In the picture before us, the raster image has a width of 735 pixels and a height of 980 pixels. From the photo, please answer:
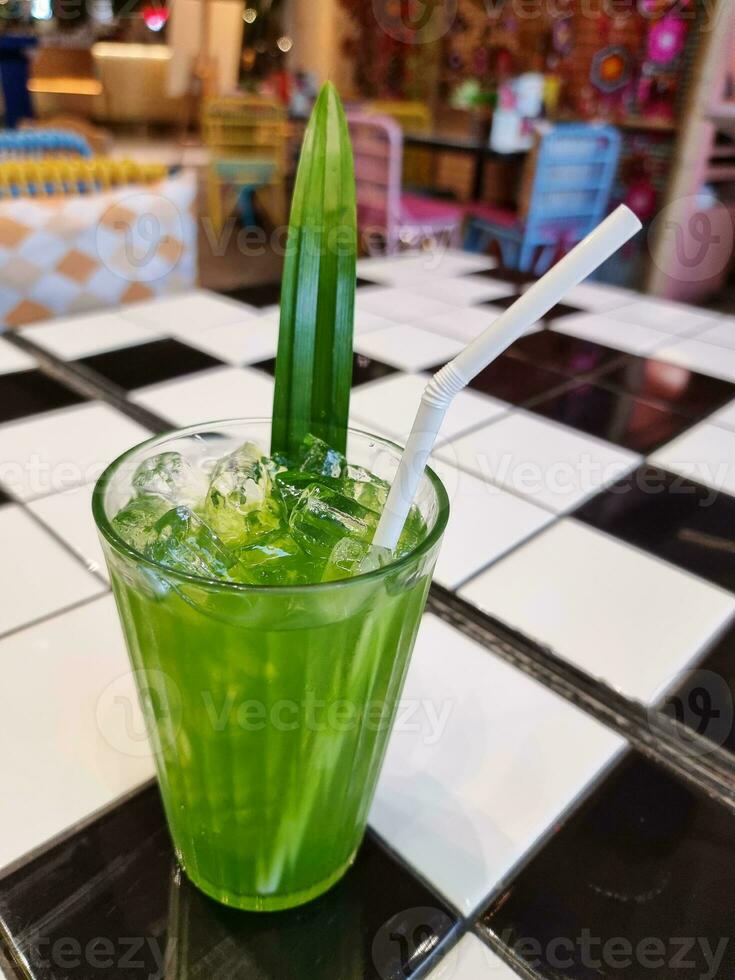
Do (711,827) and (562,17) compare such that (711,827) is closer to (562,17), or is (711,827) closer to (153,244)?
(153,244)

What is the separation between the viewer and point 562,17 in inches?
211

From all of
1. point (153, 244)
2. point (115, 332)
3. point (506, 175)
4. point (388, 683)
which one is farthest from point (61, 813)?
point (506, 175)

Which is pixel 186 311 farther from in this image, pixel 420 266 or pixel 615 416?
pixel 615 416

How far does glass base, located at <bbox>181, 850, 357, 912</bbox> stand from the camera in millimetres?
425

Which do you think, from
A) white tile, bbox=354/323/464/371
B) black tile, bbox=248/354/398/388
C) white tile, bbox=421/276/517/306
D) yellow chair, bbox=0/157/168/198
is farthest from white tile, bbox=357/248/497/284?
yellow chair, bbox=0/157/168/198

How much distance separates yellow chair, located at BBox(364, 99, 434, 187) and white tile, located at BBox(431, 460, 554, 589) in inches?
196

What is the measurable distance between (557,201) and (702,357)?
9.12ft

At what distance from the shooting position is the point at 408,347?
1262 millimetres

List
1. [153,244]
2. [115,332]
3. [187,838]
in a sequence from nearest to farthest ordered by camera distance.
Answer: [187,838] → [115,332] → [153,244]

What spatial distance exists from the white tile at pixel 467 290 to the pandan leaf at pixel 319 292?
3.51 feet

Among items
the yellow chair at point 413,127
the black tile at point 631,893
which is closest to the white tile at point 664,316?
the black tile at point 631,893

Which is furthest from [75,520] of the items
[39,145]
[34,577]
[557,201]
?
[557,201]

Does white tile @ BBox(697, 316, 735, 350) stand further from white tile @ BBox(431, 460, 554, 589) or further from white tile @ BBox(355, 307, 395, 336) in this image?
white tile @ BBox(431, 460, 554, 589)

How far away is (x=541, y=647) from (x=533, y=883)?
8.2 inches
